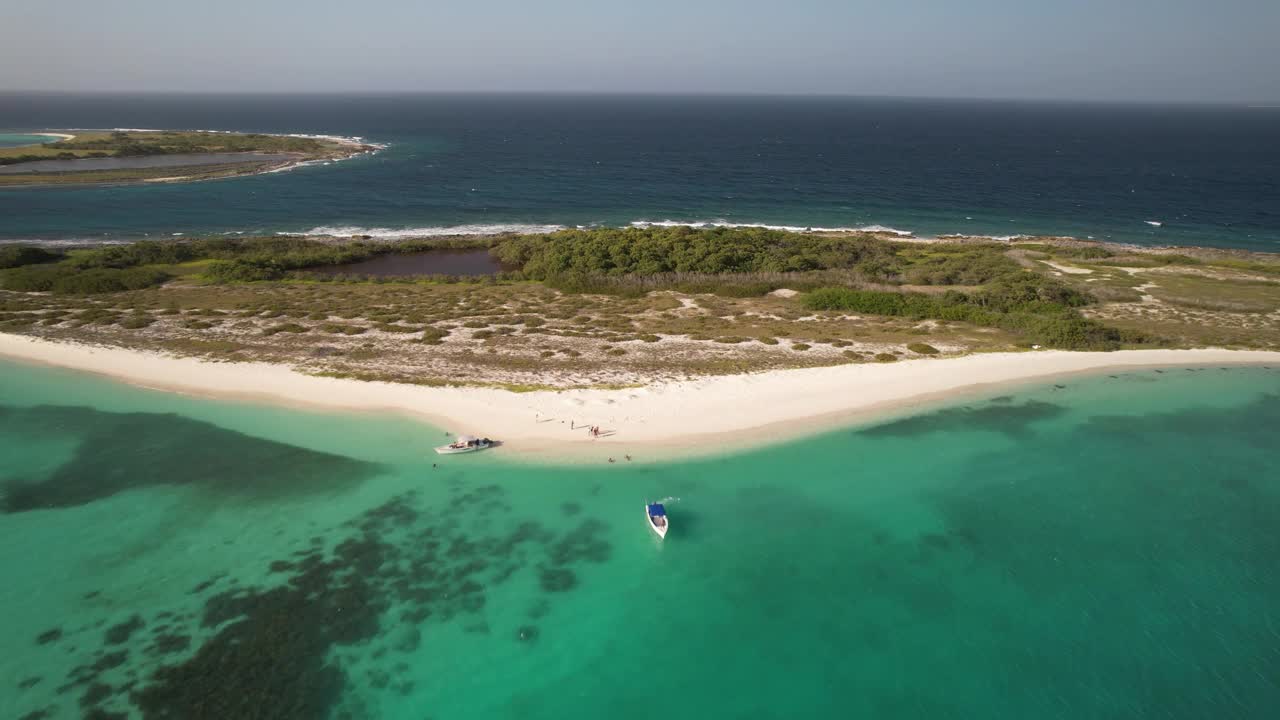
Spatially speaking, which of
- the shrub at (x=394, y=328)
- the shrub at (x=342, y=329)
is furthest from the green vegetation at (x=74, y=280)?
the shrub at (x=394, y=328)

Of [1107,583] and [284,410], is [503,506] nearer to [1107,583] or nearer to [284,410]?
[284,410]

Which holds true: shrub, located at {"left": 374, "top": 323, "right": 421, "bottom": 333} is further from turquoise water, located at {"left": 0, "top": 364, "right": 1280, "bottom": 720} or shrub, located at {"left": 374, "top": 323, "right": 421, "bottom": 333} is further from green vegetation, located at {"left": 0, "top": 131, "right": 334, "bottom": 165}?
green vegetation, located at {"left": 0, "top": 131, "right": 334, "bottom": 165}

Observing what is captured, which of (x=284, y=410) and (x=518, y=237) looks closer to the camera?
(x=284, y=410)

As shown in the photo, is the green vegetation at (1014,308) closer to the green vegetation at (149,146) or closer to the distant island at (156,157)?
the distant island at (156,157)

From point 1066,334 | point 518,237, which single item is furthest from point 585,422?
point 518,237

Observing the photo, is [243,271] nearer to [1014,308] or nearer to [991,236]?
[1014,308]

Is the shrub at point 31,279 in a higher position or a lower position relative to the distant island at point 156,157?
lower
